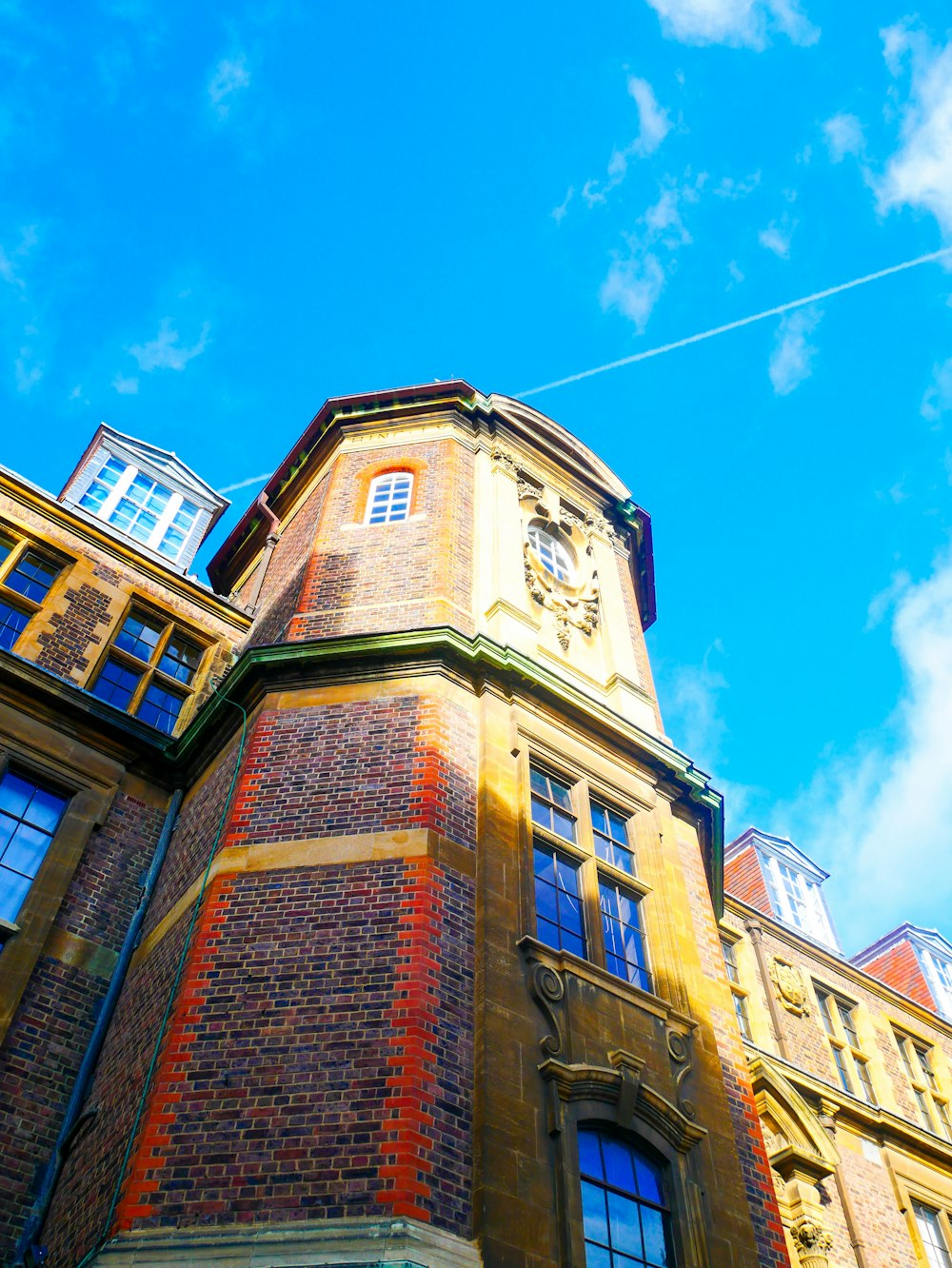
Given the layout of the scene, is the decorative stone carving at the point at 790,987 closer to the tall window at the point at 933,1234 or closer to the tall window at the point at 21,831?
the tall window at the point at 933,1234

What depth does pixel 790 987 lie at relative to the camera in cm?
2244

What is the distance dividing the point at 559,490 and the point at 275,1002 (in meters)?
12.0

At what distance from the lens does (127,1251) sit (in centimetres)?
828

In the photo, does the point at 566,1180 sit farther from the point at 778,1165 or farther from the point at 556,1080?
the point at 778,1165

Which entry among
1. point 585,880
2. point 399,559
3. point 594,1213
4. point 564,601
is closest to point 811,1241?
point 585,880

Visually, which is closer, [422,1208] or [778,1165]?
[422,1208]

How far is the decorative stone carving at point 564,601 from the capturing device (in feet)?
55.2

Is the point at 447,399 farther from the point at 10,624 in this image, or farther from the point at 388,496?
the point at 10,624

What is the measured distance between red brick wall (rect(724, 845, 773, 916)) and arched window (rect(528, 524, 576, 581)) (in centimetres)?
1155

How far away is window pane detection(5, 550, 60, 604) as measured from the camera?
16.4 meters

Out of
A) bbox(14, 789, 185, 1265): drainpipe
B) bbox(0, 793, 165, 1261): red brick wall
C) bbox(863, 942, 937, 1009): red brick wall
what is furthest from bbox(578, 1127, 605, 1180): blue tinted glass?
bbox(863, 942, 937, 1009): red brick wall

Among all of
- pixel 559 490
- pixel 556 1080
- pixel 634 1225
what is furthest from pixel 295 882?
pixel 559 490

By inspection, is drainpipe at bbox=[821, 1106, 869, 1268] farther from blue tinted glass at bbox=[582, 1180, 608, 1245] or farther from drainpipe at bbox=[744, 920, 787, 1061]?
blue tinted glass at bbox=[582, 1180, 608, 1245]

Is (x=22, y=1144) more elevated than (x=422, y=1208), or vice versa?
(x=22, y=1144)
